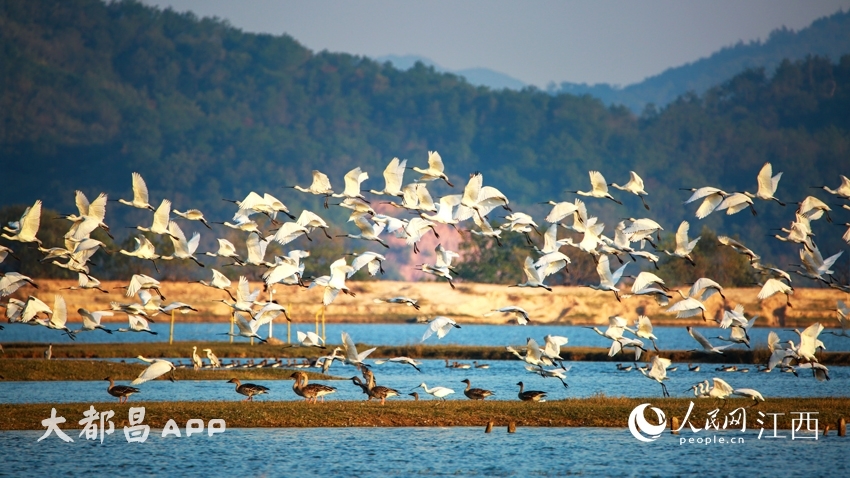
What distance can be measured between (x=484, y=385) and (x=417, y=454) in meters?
12.6

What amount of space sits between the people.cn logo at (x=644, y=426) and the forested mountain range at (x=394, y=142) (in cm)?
12535

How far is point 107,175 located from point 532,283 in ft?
496

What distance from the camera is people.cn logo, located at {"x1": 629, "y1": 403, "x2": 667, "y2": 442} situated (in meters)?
23.9

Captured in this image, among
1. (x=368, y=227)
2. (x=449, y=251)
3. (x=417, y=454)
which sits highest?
(x=368, y=227)

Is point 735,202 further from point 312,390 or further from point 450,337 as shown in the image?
point 450,337

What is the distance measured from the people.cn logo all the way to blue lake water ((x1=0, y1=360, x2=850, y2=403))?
19.2ft

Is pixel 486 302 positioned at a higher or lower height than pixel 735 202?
lower

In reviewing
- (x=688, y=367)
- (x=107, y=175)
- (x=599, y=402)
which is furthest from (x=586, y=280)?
(x=107, y=175)

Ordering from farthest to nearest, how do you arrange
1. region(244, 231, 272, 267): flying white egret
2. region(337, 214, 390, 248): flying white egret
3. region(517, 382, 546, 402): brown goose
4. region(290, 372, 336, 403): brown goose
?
region(517, 382, 546, 402): brown goose, region(244, 231, 272, 267): flying white egret, region(290, 372, 336, 403): brown goose, region(337, 214, 390, 248): flying white egret

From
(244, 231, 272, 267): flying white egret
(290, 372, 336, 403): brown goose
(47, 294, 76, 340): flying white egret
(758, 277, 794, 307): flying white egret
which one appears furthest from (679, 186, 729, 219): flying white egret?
(47, 294, 76, 340): flying white egret

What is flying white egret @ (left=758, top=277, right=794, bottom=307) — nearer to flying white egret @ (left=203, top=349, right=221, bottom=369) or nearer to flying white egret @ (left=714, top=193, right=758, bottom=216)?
flying white egret @ (left=714, top=193, right=758, bottom=216)

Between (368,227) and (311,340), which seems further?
(368,227)

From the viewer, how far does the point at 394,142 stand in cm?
18738

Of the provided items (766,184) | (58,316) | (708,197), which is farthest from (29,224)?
(766,184)
